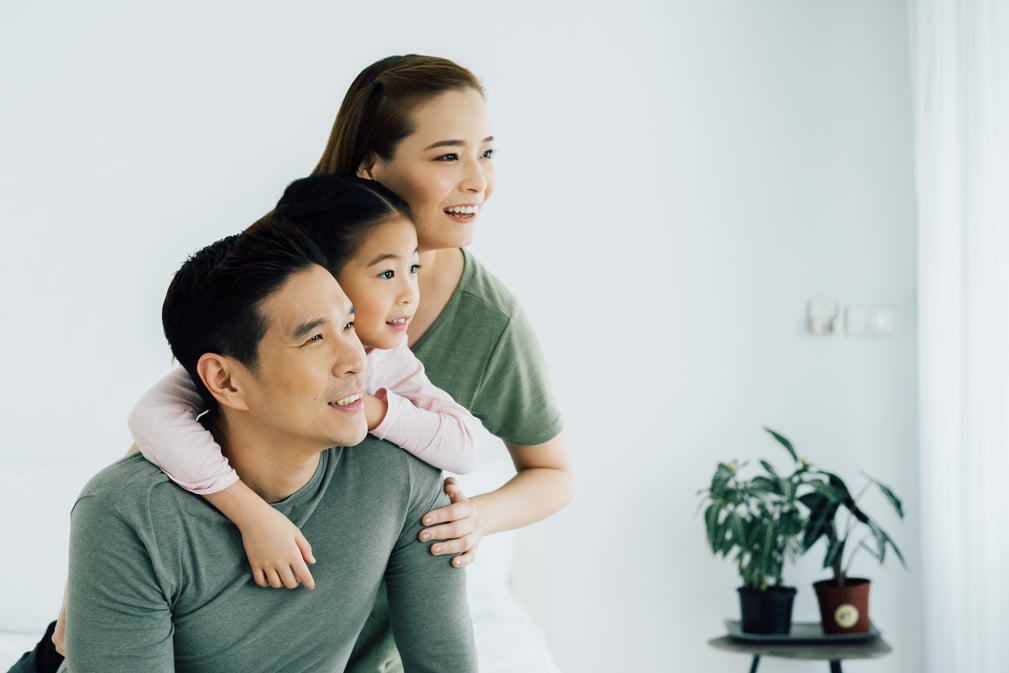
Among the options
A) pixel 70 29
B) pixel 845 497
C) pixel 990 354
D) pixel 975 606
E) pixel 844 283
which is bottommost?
pixel 975 606

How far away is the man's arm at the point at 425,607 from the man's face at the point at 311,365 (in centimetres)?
19

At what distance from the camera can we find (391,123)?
4.36 feet

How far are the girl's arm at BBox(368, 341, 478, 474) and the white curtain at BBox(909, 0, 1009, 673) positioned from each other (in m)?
1.61

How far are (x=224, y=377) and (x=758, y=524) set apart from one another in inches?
72.3

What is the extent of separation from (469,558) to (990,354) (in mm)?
1684

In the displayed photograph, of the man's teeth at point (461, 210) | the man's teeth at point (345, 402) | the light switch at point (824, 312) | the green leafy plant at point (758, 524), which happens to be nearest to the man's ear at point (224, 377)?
the man's teeth at point (345, 402)

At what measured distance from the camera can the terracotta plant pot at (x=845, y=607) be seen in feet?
8.82

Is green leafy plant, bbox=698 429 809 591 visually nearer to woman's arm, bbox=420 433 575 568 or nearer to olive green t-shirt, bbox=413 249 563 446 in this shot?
woman's arm, bbox=420 433 575 568

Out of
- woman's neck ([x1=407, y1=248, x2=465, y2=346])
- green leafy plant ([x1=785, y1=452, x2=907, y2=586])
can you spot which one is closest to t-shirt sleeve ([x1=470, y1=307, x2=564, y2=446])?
woman's neck ([x1=407, y1=248, x2=465, y2=346])

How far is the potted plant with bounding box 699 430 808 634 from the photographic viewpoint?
8.71ft

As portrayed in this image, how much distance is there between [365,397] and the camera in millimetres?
1261

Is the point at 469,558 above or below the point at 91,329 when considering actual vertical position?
below

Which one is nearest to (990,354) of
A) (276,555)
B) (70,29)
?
(276,555)

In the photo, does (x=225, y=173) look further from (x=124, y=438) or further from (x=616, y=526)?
(x=616, y=526)
